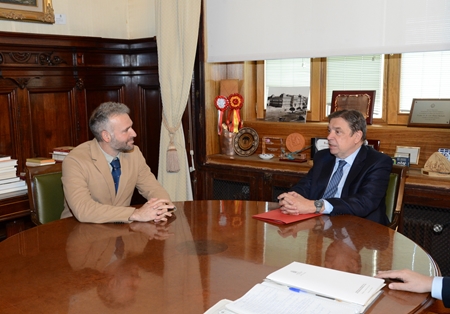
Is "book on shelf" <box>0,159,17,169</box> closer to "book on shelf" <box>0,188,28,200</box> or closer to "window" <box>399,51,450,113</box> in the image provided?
"book on shelf" <box>0,188,28,200</box>

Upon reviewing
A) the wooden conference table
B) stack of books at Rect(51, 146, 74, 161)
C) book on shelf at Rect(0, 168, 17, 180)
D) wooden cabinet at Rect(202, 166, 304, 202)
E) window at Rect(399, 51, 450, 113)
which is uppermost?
window at Rect(399, 51, 450, 113)

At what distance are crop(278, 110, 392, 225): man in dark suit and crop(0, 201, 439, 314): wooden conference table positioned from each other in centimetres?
20

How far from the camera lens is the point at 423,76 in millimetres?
3670

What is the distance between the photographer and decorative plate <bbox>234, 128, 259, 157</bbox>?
4.25 meters

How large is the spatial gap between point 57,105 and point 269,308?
306cm

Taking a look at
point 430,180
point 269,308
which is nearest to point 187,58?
point 430,180

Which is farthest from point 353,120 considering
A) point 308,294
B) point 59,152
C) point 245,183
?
point 59,152

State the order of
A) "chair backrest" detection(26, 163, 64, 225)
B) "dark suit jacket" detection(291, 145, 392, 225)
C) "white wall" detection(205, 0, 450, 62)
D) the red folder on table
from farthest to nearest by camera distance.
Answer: "white wall" detection(205, 0, 450, 62)
"chair backrest" detection(26, 163, 64, 225)
"dark suit jacket" detection(291, 145, 392, 225)
the red folder on table

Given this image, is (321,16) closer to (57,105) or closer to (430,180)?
(430,180)

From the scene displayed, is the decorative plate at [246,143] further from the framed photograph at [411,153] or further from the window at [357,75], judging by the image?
the framed photograph at [411,153]

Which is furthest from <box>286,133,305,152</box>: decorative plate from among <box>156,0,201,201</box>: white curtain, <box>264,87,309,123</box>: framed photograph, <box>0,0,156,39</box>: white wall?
<box>0,0,156,39</box>: white wall

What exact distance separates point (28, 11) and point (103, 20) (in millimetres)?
749

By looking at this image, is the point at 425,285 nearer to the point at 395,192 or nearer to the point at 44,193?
the point at 395,192

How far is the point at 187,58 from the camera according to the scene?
4.05 metres
